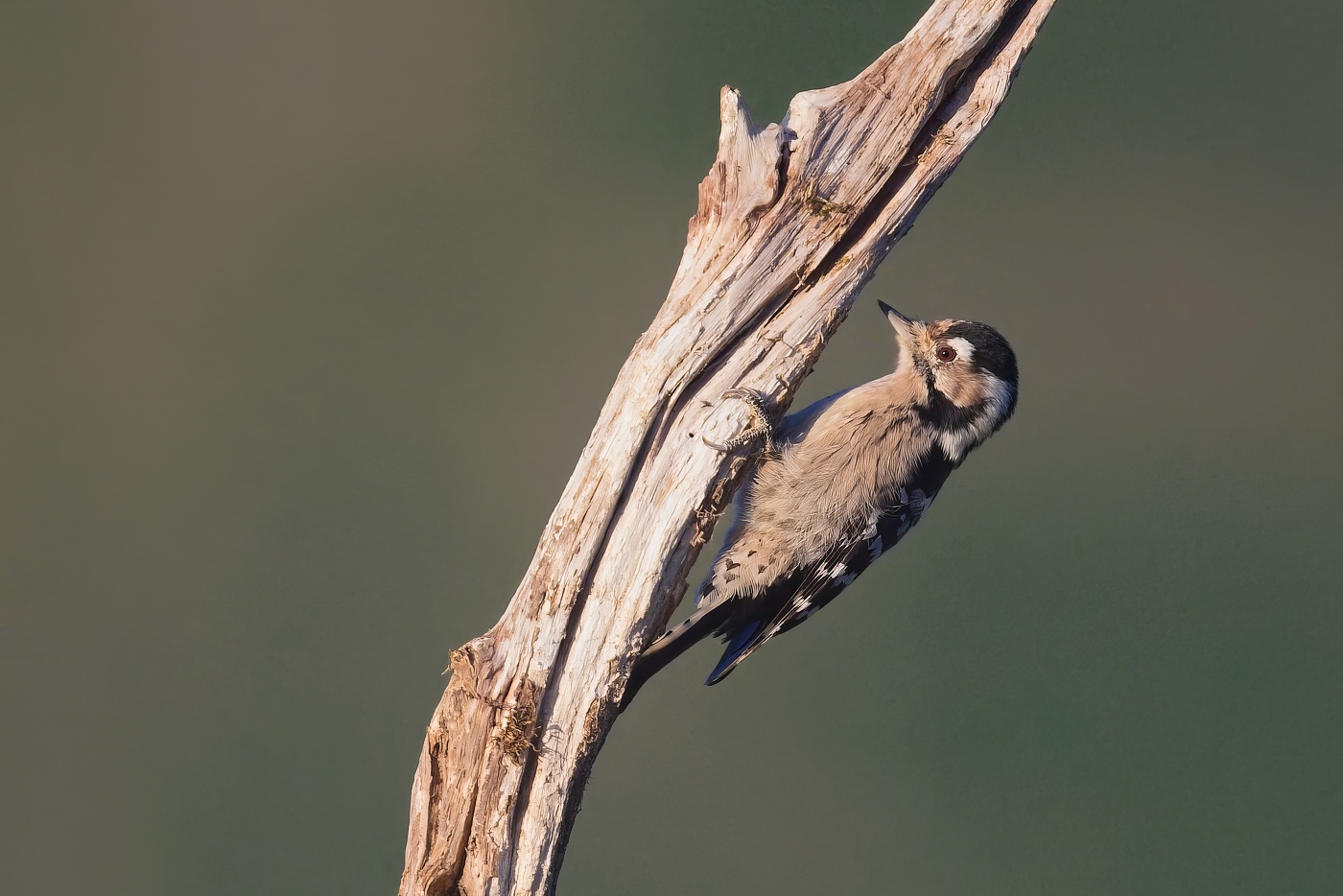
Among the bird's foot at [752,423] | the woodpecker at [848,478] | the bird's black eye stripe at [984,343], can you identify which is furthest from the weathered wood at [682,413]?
the bird's black eye stripe at [984,343]

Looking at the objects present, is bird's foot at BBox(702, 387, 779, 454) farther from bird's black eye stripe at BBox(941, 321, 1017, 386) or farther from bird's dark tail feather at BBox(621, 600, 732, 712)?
bird's black eye stripe at BBox(941, 321, 1017, 386)

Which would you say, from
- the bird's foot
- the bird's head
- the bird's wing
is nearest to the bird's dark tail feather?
the bird's wing

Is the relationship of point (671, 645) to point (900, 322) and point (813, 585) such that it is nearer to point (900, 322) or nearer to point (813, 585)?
point (813, 585)

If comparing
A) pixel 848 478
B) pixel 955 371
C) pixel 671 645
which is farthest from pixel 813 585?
pixel 955 371

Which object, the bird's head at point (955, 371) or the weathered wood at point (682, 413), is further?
the bird's head at point (955, 371)

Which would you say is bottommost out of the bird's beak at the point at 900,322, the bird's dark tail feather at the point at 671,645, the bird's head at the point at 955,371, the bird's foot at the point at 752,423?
the bird's dark tail feather at the point at 671,645

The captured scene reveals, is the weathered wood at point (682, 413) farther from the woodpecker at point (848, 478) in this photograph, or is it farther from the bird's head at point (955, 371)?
the bird's head at point (955, 371)
